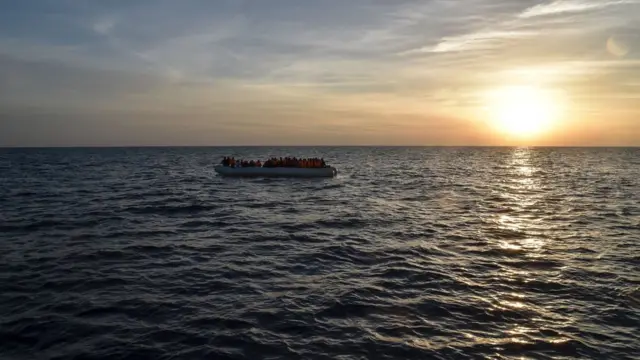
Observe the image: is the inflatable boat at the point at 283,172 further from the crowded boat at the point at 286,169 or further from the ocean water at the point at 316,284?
the ocean water at the point at 316,284

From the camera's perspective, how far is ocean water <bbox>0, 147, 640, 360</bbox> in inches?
396

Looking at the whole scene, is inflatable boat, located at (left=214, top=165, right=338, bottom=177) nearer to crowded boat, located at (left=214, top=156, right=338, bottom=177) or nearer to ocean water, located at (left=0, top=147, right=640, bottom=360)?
crowded boat, located at (left=214, top=156, right=338, bottom=177)

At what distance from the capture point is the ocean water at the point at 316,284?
1006cm

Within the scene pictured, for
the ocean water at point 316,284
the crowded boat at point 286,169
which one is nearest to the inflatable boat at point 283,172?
the crowded boat at point 286,169

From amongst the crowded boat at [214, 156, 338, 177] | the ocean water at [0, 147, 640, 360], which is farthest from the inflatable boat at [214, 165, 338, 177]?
the ocean water at [0, 147, 640, 360]

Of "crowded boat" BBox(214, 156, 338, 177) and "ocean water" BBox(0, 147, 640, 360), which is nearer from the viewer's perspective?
"ocean water" BBox(0, 147, 640, 360)

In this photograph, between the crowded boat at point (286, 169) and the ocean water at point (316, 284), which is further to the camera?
the crowded boat at point (286, 169)

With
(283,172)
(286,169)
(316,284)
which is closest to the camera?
(316,284)

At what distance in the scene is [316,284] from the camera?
14133mm

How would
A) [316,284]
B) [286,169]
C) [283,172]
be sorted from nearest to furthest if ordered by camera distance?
[316,284], [286,169], [283,172]

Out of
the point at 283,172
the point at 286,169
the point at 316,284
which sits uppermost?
the point at 286,169

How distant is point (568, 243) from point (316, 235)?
39.4 ft

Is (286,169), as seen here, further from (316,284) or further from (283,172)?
(316,284)

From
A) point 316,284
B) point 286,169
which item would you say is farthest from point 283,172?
point 316,284
